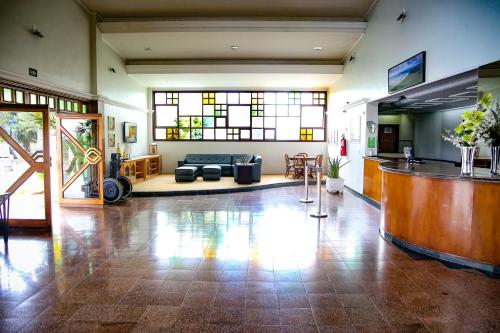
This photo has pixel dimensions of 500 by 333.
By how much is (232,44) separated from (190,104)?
4248 millimetres

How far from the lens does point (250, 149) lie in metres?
12.6

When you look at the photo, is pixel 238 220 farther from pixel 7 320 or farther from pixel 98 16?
pixel 98 16

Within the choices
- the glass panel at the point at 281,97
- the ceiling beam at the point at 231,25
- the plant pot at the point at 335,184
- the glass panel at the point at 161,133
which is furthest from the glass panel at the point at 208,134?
the plant pot at the point at 335,184

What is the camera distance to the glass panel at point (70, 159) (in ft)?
23.0

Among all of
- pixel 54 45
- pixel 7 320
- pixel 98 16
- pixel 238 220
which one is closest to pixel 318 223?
pixel 238 220

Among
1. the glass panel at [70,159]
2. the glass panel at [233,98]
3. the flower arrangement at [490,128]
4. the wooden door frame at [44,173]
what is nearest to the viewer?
the flower arrangement at [490,128]

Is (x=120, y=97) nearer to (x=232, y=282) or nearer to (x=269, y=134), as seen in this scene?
(x=269, y=134)

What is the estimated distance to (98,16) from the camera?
777cm

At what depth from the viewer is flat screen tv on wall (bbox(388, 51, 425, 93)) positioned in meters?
5.29

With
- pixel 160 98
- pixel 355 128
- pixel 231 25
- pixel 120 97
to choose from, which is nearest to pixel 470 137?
pixel 355 128

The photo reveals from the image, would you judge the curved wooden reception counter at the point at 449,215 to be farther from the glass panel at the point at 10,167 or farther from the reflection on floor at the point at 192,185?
the glass panel at the point at 10,167

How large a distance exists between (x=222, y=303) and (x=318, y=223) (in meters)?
3.00

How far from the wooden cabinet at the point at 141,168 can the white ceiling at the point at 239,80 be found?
8.64 feet

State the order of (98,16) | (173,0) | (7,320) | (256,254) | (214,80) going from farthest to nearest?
(214,80), (98,16), (173,0), (256,254), (7,320)
